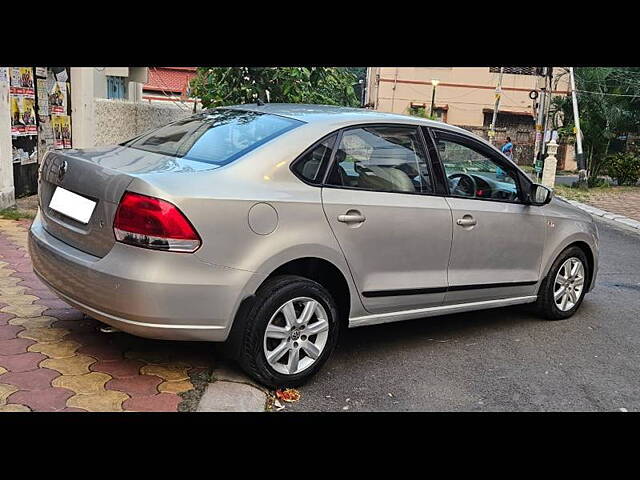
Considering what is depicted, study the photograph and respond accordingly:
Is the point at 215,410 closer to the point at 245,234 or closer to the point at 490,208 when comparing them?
the point at 245,234

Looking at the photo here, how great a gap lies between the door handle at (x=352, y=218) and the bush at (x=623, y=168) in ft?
75.4

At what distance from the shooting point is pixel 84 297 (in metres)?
3.48

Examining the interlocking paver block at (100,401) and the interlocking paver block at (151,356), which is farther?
the interlocking paver block at (151,356)

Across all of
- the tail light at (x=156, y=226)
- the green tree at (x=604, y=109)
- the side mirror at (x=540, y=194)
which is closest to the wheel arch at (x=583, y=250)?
the side mirror at (x=540, y=194)

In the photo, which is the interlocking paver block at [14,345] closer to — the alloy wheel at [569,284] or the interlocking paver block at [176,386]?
the interlocking paver block at [176,386]

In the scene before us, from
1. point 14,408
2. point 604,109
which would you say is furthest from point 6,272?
point 604,109

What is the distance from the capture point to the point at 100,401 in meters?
3.28

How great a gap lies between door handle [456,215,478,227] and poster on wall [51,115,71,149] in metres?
7.82

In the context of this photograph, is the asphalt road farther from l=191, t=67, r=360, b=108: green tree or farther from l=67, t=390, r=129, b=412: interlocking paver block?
l=191, t=67, r=360, b=108: green tree

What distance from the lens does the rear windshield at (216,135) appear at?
12.4ft

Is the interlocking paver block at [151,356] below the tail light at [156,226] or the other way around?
below

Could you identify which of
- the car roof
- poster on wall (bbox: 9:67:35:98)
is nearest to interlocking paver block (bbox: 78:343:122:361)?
the car roof

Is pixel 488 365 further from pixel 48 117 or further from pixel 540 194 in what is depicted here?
pixel 48 117

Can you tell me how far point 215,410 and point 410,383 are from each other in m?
1.27
